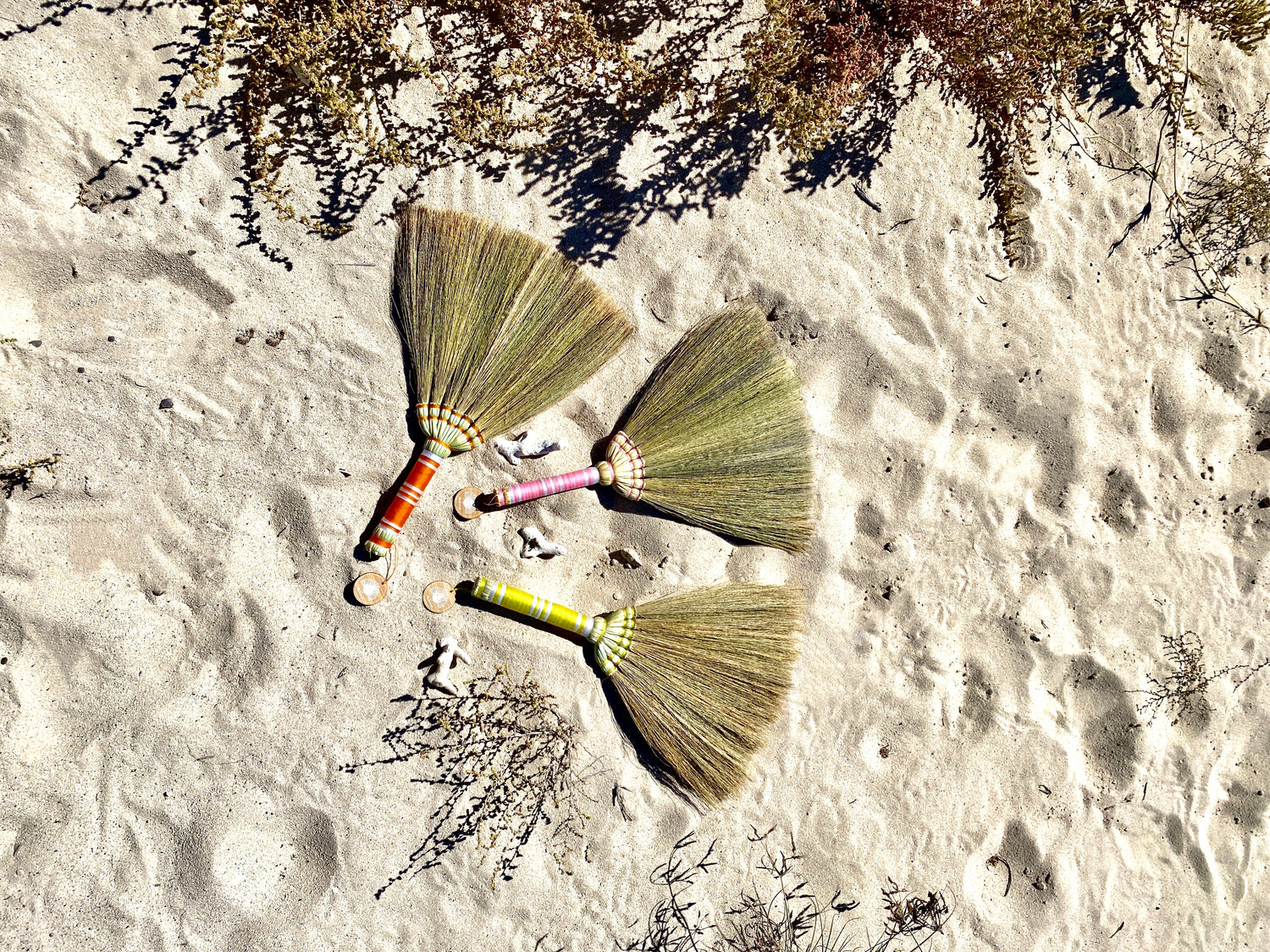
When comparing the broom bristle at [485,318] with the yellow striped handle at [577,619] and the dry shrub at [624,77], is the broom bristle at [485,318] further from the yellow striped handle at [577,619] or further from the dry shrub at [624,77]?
the yellow striped handle at [577,619]

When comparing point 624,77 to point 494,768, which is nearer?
point 494,768

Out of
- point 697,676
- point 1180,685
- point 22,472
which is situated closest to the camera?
point 22,472

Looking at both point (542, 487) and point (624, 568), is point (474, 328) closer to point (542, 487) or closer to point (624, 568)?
point (542, 487)

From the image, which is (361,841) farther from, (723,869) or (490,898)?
(723,869)

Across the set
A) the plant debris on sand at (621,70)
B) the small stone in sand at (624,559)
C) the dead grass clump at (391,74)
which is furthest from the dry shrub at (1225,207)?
the small stone in sand at (624,559)

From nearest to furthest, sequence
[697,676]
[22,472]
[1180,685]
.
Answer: [22,472]
[697,676]
[1180,685]

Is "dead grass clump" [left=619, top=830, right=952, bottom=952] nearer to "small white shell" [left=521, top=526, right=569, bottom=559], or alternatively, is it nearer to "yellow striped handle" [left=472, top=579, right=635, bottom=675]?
"yellow striped handle" [left=472, top=579, right=635, bottom=675]

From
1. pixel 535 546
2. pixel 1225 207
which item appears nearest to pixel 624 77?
pixel 535 546
